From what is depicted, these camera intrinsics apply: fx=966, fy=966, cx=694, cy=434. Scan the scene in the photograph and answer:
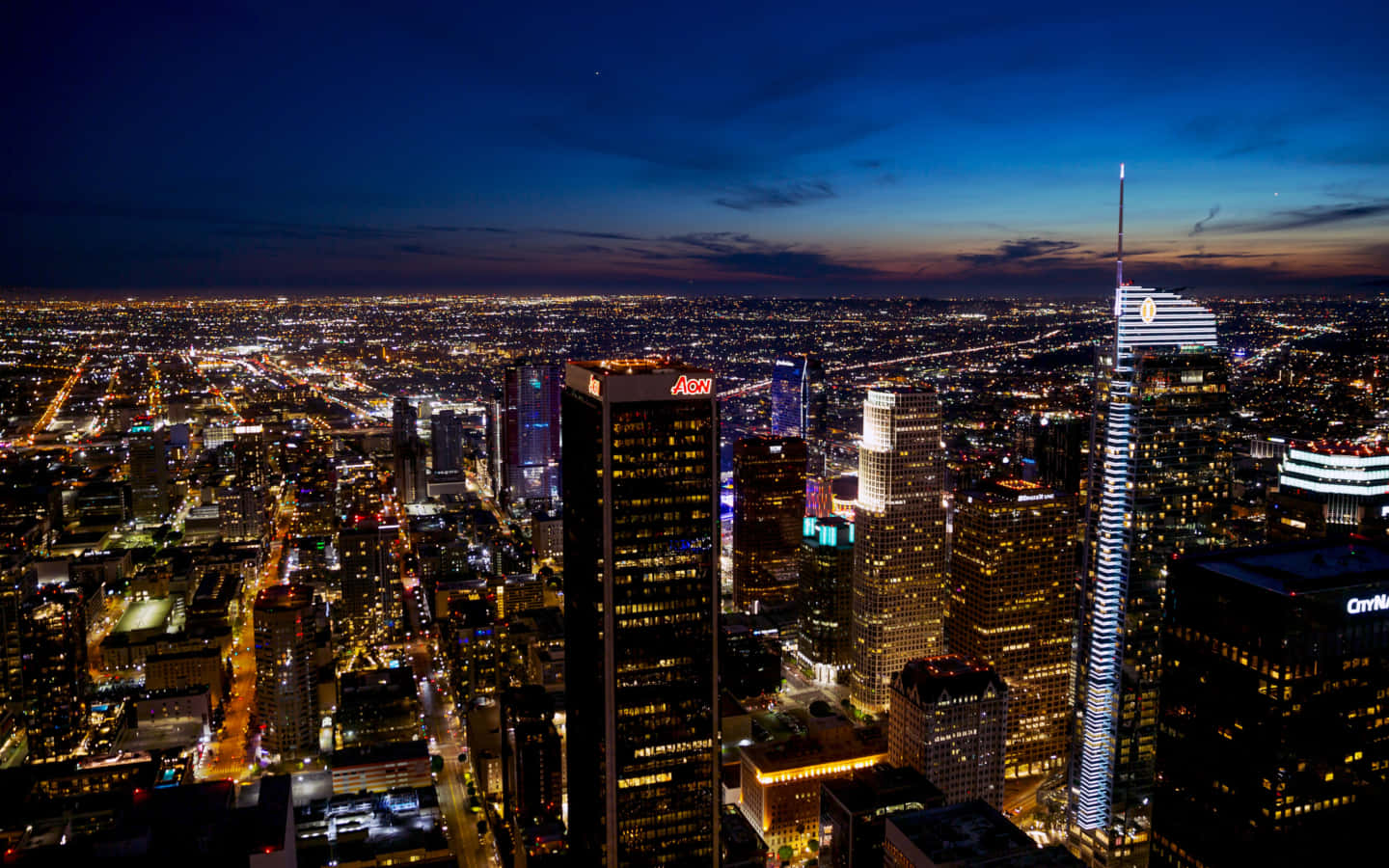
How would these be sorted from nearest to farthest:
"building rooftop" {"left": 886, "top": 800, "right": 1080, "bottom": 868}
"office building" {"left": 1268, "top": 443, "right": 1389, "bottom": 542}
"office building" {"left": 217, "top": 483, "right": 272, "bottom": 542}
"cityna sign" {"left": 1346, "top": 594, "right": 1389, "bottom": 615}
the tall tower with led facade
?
1. "cityna sign" {"left": 1346, "top": 594, "right": 1389, "bottom": 615}
2. "building rooftop" {"left": 886, "top": 800, "right": 1080, "bottom": 868}
3. the tall tower with led facade
4. "office building" {"left": 1268, "top": 443, "right": 1389, "bottom": 542}
5. "office building" {"left": 217, "top": 483, "right": 272, "bottom": 542}

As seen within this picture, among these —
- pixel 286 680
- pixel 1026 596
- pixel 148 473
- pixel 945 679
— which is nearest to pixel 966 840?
pixel 945 679

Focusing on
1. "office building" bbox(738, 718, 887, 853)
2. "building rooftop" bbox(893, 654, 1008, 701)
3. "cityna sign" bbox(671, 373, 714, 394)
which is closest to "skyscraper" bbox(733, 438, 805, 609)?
"office building" bbox(738, 718, 887, 853)

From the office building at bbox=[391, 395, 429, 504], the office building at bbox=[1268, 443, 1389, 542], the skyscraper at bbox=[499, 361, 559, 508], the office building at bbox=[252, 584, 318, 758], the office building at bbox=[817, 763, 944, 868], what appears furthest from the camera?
the office building at bbox=[391, 395, 429, 504]

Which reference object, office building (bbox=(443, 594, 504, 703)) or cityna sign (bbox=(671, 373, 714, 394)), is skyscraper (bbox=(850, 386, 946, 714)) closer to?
office building (bbox=(443, 594, 504, 703))

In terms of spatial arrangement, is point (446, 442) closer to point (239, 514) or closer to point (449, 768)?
point (239, 514)

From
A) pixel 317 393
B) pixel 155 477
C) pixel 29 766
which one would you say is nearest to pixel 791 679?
pixel 29 766

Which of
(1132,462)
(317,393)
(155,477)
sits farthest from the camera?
(317,393)

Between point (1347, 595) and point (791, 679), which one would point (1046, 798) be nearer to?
point (791, 679)
